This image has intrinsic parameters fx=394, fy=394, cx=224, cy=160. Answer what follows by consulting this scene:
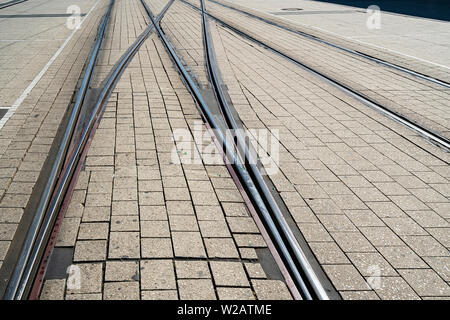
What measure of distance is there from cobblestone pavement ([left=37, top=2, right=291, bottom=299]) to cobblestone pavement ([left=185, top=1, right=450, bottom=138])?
135 inches

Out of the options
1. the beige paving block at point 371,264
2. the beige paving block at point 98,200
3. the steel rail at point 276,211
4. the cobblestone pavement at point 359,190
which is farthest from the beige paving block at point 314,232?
the beige paving block at point 98,200

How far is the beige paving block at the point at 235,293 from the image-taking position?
2744mm

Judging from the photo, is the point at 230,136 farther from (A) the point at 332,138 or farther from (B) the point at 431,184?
(B) the point at 431,184

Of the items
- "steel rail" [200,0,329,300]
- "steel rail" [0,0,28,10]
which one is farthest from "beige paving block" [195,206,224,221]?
"steel rail" [0,0,28,10]

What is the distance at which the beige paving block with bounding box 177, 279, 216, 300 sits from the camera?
2734 millimetres

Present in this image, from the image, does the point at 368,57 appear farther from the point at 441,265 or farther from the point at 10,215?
the point at 10,215

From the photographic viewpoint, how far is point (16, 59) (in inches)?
359

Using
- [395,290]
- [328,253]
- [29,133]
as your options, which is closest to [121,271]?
[328,253]

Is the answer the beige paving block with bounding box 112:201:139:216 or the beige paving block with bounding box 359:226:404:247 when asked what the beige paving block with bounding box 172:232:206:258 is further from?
the beige paving block with bounding box 359:226:404:247

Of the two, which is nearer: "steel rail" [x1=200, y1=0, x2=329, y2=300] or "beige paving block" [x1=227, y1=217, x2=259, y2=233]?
"steel rail" [x1=200, y1=0, x2=329, y2=300]

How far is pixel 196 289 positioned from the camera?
280 cm

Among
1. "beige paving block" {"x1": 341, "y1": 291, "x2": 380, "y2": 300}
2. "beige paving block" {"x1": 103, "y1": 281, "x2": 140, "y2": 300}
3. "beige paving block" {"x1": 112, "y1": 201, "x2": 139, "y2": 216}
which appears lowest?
"beige paving block" {"x1": 341, "y1": 291, "x2": 380, "y2": 300}

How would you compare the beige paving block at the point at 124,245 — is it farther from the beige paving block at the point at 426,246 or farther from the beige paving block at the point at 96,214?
the beige paving block at the point at 426,246
